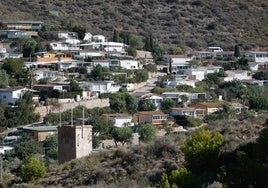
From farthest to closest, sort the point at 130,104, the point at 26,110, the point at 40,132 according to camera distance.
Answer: the point at 130,104, the point at 26,110, the point at 40,132

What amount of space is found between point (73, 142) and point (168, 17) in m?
50.6

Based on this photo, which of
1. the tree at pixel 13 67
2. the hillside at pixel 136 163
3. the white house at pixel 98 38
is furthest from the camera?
the white house at pixel 98 38

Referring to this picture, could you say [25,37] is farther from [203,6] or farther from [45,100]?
[203,6]

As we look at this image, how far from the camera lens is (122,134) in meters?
37.5

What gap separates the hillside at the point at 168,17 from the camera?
67375 mm

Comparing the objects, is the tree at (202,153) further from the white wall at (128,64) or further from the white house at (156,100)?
the white wall at (128,64)

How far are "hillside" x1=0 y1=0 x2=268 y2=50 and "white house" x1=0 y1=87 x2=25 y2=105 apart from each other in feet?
65.9

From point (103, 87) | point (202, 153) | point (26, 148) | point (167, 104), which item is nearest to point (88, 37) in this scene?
point (103, 87)

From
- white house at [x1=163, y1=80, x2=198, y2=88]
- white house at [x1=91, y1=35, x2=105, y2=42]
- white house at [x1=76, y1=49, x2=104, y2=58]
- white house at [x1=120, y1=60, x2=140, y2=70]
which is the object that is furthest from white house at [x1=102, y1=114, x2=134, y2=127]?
white house at [x1=91, y1=35, x2=105, y2=42]

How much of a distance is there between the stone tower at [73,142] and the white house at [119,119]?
15215 mm

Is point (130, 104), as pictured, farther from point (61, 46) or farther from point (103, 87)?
point (61, 46)

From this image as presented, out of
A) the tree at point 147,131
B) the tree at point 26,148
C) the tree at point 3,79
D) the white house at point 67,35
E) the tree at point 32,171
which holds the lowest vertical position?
the tree at point 26,148

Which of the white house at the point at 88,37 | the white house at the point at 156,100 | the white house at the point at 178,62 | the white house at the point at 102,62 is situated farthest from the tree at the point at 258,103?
the white house at the point at 88,37

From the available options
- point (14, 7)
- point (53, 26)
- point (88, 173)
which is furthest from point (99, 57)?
point (88, 173)
